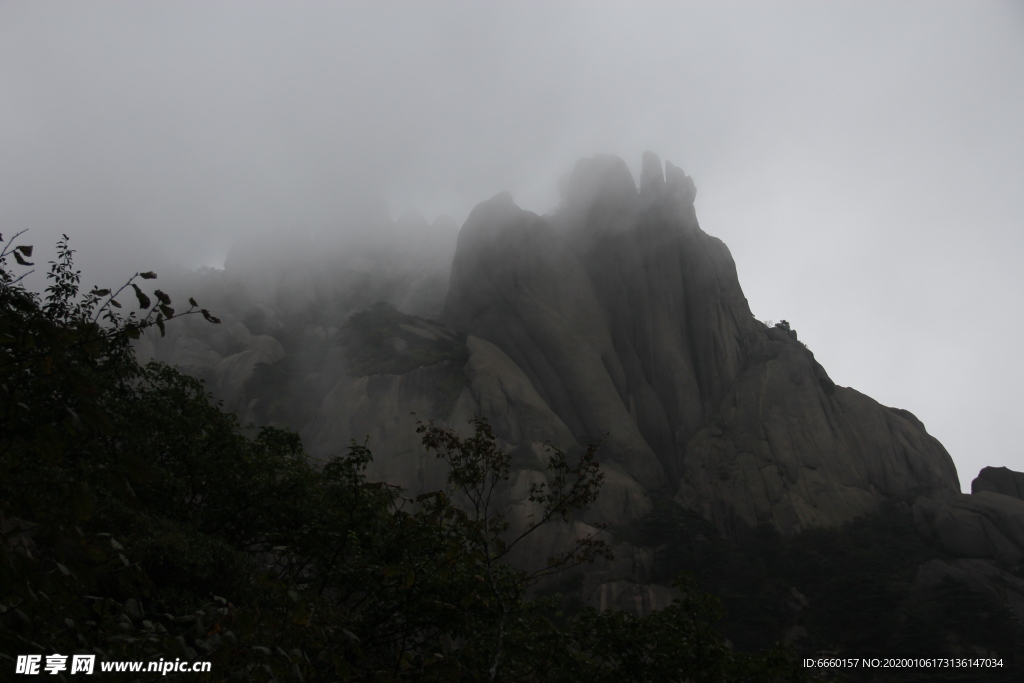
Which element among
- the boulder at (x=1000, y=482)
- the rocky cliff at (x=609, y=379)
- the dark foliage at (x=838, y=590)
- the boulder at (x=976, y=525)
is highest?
the rocky cliff at (x=609, y=379)

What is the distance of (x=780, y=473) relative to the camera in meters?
42.7

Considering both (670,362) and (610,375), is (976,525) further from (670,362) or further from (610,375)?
(610,375)

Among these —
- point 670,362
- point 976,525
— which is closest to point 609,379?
point 670,362

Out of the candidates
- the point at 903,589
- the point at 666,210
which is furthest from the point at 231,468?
the point at 666,210

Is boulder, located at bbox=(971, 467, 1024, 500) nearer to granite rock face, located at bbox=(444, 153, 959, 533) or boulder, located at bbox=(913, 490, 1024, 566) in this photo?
granite rock face, located at bbox=(444, 153, 959, 533)

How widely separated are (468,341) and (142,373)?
1387 inches

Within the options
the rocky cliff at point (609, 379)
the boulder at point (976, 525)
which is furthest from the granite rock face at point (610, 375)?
the boulder at point (976, 525)

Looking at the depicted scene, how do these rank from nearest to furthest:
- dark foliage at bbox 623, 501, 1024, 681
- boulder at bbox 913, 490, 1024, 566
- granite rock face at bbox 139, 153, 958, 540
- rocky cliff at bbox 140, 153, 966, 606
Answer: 1. dark foliage at bbox 623, 501, 1024, 681
2. boulder at bbox 913, 490, 1024, 566
3. rocky cliff at bbox 140, 153, 966, 606
4. granite rock face at bbox 139, 153, 958, 540

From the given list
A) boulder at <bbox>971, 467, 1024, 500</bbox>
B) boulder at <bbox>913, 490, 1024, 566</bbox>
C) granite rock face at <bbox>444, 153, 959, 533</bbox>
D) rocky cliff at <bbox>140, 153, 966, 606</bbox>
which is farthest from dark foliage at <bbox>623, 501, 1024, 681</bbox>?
boulder at <bbox>971, 467, 1024, 500</bbox>

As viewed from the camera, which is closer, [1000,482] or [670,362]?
[1000,482]

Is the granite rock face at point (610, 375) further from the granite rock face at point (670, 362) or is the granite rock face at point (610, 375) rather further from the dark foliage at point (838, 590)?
the dark foliage at point (838, 590)

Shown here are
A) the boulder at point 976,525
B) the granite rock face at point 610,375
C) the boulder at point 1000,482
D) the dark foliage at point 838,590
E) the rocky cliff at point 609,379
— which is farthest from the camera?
the boulder at point 1000,482

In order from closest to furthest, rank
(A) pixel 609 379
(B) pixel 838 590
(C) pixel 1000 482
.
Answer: (B) pixel 838 590 → (C) pixel 1000 482 → (A) pixel 609 379

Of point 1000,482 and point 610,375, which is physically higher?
point 610,375
